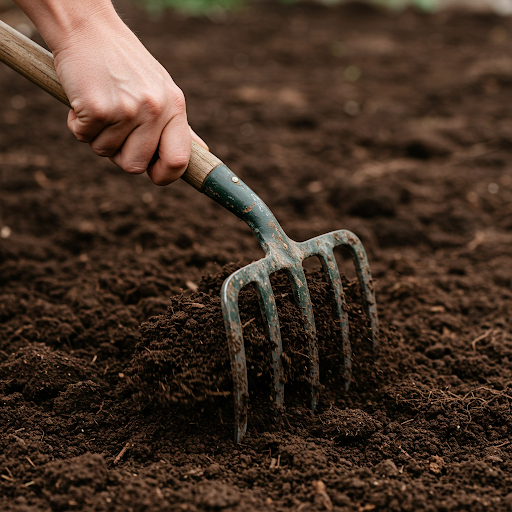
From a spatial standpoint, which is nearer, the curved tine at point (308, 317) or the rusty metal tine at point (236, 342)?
the rusty metal tine at point (236, 342)

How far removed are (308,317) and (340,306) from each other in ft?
0.53

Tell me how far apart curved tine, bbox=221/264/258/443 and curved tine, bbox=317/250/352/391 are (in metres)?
0.38

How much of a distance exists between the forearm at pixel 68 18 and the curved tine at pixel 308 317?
0.99 metres

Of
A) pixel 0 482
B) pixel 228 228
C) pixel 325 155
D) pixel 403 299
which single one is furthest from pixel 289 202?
pixel 0 482

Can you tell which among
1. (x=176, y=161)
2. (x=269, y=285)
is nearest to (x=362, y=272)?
(x=269, y=285)

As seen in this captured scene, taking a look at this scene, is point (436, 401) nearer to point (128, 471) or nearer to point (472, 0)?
point (128, 471)

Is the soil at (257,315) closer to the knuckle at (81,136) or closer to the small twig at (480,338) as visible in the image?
the small twig at (480,338)

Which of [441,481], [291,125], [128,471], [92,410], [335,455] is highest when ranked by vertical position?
[291,125]

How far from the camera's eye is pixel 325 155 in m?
4.06

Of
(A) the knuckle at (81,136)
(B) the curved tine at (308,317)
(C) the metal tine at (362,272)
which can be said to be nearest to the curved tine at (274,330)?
(B) the curved tine at (308,317)

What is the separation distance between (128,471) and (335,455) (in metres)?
0.64

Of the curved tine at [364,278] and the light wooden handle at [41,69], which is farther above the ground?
the light wooden handle at [41,69]

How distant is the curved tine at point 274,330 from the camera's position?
1.76 m

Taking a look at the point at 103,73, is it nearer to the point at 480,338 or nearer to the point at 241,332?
the point at 241,332
